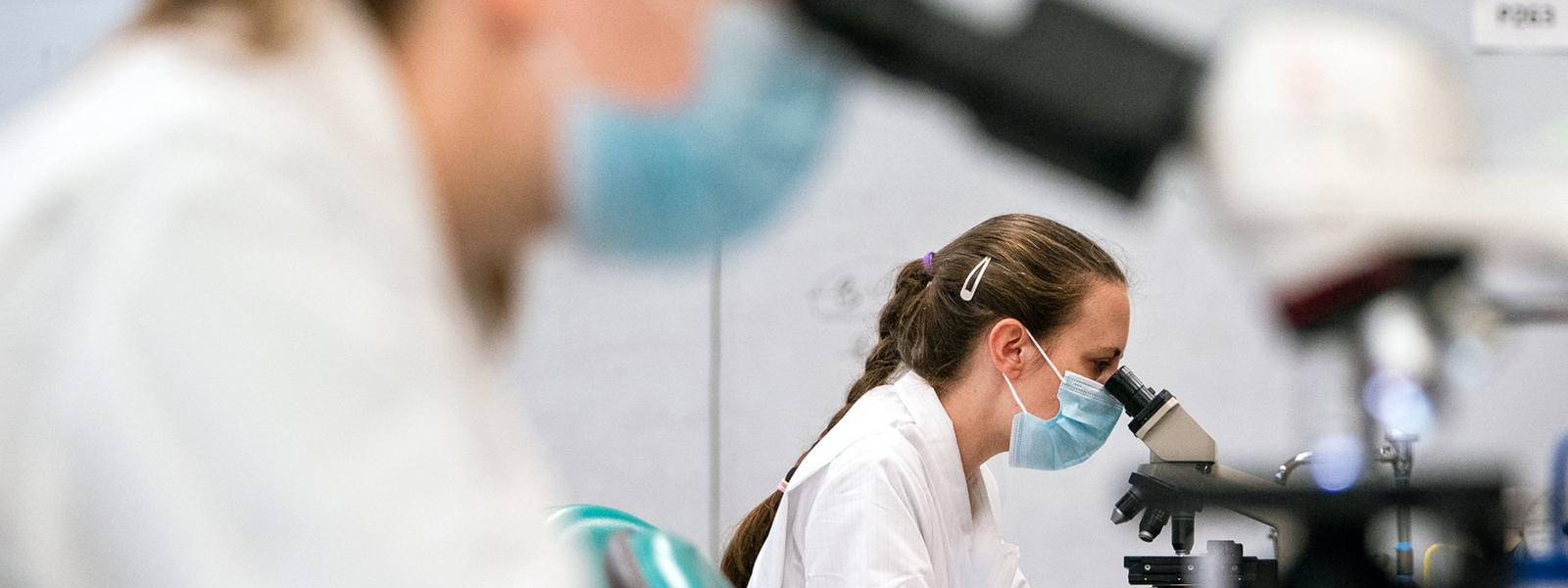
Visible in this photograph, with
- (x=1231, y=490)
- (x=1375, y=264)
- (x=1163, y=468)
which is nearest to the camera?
(x=1375, y=264)

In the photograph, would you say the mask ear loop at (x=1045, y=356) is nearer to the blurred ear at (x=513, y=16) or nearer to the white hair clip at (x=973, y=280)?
the white hair clip at (x=973, y=280)

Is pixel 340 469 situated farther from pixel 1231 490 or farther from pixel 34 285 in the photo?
pixel 1231 490

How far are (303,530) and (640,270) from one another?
0.43 feet

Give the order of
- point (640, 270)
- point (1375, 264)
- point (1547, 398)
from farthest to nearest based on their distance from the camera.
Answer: point (1547, 398) → point (640, 270) → point (1375, 264)

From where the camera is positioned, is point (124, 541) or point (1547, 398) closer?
point (124, 541)

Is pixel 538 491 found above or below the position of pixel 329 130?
below

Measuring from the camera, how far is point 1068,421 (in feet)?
5.05

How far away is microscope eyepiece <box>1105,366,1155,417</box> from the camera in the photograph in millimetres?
1399

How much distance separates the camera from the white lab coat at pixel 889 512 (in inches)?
51.6

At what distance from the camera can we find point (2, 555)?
1.03 ft

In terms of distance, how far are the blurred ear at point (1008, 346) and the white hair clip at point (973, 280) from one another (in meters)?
0.05

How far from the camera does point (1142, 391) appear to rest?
141 cm

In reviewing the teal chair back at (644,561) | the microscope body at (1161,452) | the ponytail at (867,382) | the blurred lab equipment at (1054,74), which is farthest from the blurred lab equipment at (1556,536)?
the blurred lab equipment at (1054,74)

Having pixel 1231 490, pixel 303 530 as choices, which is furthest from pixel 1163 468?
pixel 303 530
